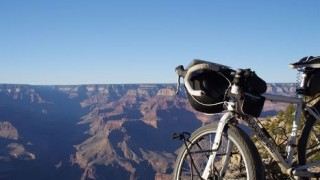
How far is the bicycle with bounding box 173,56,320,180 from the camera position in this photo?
3590 mm

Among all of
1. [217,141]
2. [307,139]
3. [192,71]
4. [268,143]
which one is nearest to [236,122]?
[217,141]

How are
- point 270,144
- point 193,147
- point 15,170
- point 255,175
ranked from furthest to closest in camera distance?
point 15,170 < point 193,147 < point 270,144 < point 255,175

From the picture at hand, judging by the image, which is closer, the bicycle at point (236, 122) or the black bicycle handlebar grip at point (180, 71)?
the bicycle at point (236, 122)

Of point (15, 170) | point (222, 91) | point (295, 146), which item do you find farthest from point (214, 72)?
point (15, 170)

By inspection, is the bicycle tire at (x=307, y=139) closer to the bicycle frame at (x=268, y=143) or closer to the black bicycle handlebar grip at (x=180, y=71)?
the bicycle frame at (x=268, y=143)

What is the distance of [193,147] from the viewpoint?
4.16m

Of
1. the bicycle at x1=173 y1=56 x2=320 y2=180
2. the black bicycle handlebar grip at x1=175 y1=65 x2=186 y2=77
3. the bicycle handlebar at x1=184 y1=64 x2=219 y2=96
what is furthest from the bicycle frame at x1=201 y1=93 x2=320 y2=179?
the black bicycle handlebar grip at x1=175 y1=65 x2=186 y2=77

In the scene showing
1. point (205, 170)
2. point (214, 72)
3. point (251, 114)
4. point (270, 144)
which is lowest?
point (205, 170)

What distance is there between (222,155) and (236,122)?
0.41 meters

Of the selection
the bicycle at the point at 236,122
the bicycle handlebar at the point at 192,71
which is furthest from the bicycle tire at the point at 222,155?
the bicycle handlebar at the point at 192,71

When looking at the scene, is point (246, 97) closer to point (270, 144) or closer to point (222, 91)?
point (222, 91)

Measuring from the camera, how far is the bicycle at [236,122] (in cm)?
359

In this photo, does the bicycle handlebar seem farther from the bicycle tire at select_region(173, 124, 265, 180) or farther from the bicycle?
the bicycle tire at select_region(173, 124, 265, 180)

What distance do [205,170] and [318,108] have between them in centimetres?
146
